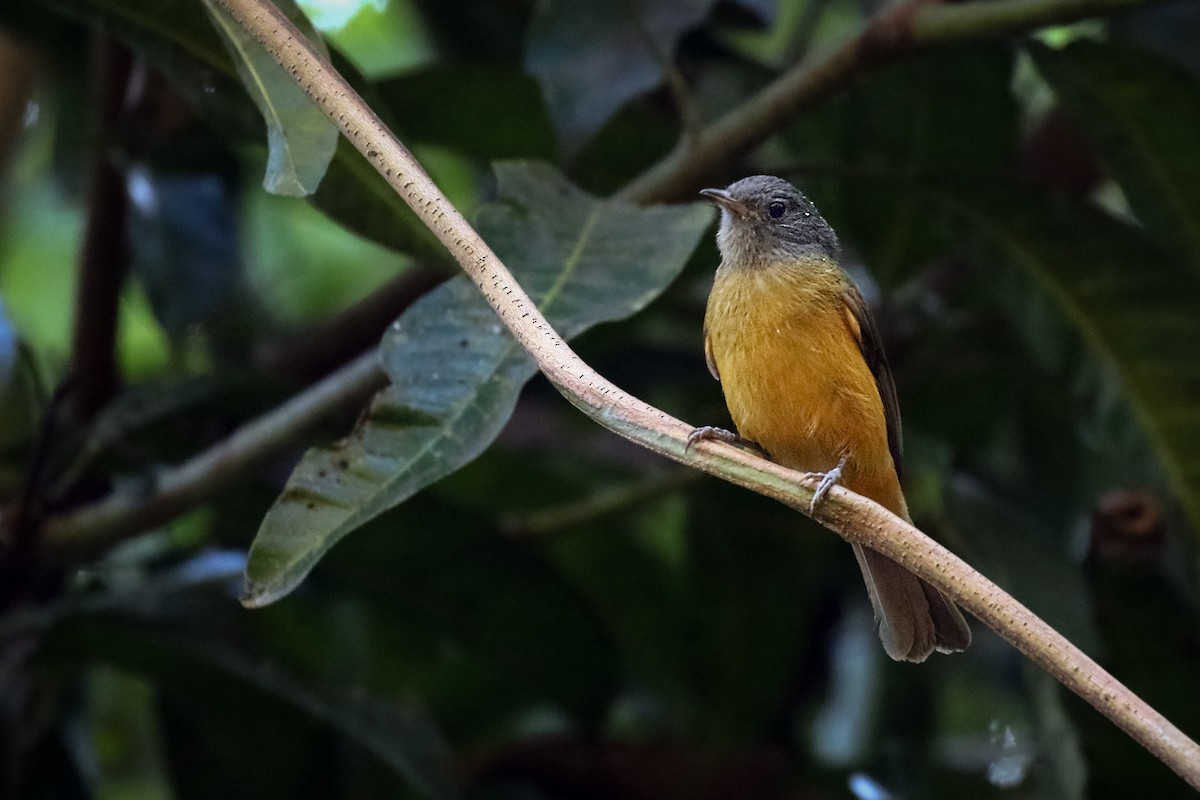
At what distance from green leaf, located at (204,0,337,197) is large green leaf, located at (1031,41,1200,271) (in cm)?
180

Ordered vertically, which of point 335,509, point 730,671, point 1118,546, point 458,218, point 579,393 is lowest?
point 730,671

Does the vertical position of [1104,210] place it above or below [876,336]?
below

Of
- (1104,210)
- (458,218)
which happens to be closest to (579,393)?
(458,218)

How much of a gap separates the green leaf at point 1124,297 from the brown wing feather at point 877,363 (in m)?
0.50

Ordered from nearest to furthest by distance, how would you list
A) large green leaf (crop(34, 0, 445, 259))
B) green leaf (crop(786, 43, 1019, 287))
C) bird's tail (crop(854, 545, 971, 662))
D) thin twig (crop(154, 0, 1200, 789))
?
thin twig (crop(154, 0, 1200, 789)) < bird's tail (crop(854, 545, 971, 662)) < large green leaf (crop(34, 0, 445, 259)) < green leaf (crop(786, 43, 1019, 287))

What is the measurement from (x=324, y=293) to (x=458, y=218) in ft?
12.1

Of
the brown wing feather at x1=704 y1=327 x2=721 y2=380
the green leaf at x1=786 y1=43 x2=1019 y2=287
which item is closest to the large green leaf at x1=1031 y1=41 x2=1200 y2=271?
the green leaf at x1=786 y1=43 x2=1019 y2=287

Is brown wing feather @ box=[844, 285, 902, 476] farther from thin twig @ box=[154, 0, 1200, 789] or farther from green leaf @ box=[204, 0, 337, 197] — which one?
green leaf @ box=[204, 0, 337, 197]

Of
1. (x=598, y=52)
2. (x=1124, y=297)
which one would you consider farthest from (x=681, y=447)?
(x=1124, y=297)

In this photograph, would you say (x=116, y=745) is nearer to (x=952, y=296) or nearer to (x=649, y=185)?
(x=649, y=185)

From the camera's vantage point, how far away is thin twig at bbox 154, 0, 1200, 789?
1.19 metres

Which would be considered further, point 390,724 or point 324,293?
point 324,293

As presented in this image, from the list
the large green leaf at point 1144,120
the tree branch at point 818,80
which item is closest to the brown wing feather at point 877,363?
the tree branch at point 818,80

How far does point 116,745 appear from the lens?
379 cm
